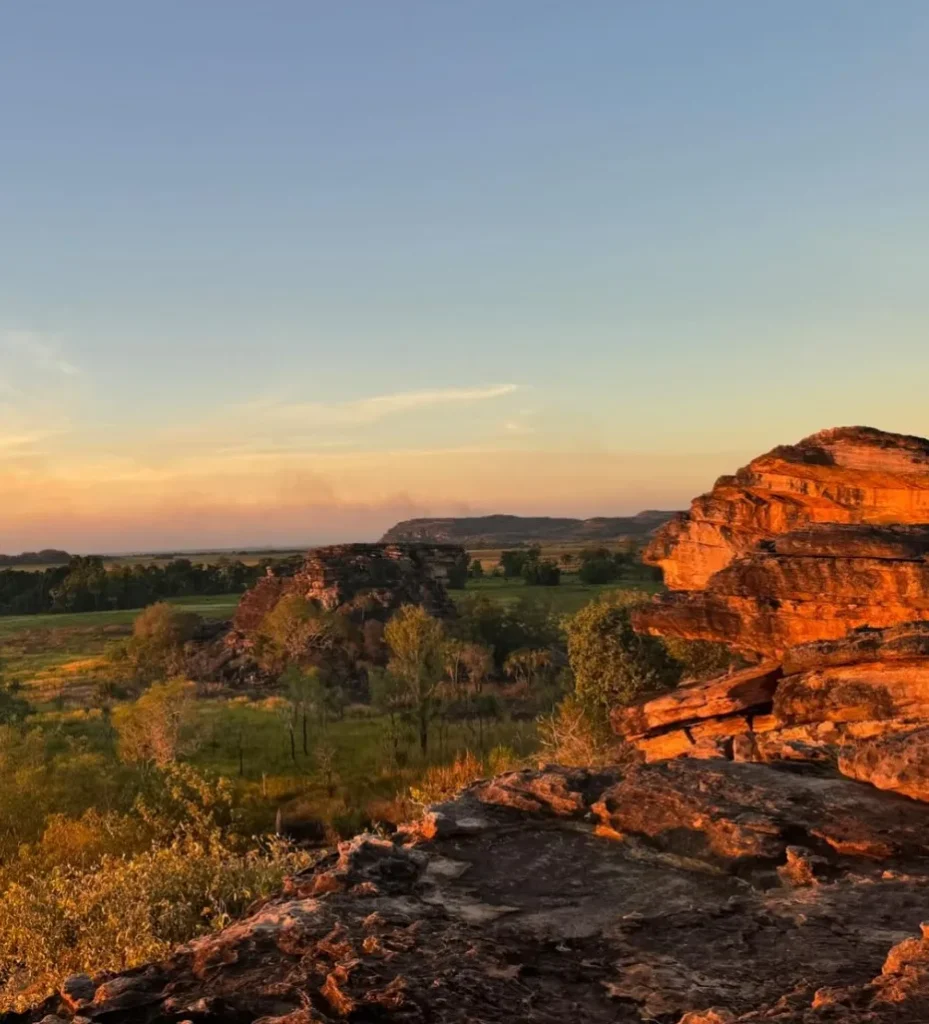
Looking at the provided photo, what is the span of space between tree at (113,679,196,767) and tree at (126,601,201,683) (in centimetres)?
3924

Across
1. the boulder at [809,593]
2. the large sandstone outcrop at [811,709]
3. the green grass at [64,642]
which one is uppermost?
the boulder at [809,593]

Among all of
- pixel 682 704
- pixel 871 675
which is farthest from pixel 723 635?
pixel 871 675

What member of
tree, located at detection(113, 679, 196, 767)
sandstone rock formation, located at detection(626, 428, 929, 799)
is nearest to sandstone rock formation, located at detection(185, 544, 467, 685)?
tree, located at detection(113, 679, 196, 767)

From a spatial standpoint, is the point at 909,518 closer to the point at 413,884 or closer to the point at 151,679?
the point at 413,884

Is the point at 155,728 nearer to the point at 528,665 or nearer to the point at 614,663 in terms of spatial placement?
the point at 614,663

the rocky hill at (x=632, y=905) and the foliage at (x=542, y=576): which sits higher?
the rocky hill at (x=632, y=905)

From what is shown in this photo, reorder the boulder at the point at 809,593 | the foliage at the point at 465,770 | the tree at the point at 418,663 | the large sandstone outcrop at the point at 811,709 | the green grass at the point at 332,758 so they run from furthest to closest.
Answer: the tree at the point at 418,663 → the green grass at the point at 332,758 → the foliage at the point at 465,770 → the boulder at the point at 809,593 → the large sandstone outcrop at the point at 811,709

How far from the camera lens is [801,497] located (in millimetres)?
38500

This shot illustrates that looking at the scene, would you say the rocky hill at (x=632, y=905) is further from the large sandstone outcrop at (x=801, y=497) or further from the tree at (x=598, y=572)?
the tree at (x=598, y=572)

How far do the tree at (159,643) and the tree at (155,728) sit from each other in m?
39.2

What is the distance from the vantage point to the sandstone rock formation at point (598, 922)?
9.31 m

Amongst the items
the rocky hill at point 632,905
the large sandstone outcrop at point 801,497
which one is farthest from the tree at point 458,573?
the rocky hill at point 632,905

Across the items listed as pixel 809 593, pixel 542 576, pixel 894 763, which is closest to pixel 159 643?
pixel 542 576

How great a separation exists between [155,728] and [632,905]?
49.5 meters
